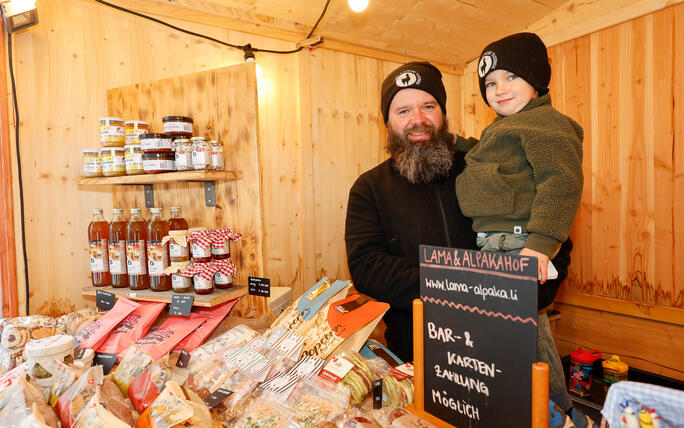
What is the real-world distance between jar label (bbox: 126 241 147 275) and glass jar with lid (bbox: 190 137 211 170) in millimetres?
→ 469

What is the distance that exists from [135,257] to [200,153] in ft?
1.92

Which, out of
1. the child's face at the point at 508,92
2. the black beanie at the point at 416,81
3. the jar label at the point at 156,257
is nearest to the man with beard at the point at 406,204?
the black beanie at the point at 416,81

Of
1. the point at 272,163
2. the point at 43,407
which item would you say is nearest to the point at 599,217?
the point at 272,163

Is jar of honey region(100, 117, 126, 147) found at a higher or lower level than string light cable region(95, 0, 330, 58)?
lower

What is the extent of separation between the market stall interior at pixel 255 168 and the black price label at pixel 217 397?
0.09ft

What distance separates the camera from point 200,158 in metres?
1.66

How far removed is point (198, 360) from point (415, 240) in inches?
38.5

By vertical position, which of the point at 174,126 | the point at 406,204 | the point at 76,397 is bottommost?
the point at 76,397

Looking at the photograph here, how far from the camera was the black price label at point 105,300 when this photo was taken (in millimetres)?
1744

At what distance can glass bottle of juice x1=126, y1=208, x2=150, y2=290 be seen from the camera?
1.75 meters

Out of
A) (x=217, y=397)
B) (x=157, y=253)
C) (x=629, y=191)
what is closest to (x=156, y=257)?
(x=157, y=253)

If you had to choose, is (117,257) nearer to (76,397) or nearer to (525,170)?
(76,397)

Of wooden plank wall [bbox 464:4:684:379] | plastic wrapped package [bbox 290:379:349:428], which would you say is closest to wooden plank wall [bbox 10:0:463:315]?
plastic wrapped package [bbox 290:379:349:428]

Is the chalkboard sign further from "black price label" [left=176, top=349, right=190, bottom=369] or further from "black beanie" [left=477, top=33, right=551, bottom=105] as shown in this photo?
"black price label" [left=176, top=349, right=190, bottom=369]
